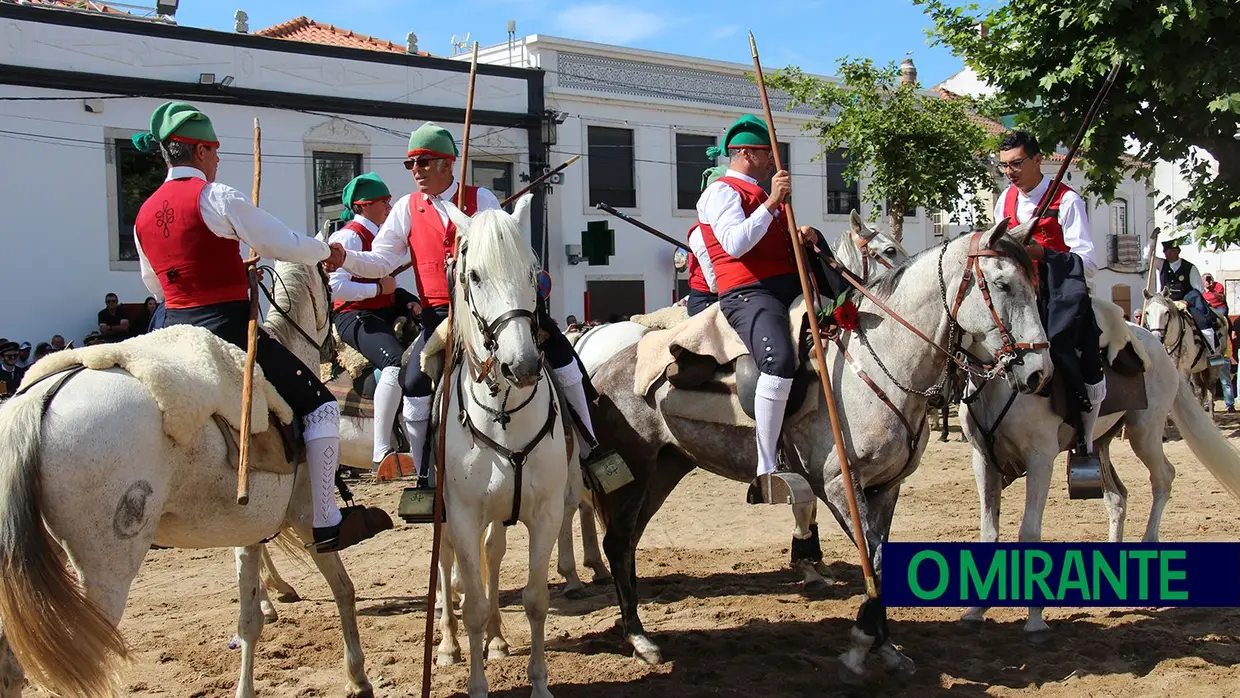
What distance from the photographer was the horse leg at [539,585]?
15.8 ft

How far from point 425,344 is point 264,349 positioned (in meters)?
0.85

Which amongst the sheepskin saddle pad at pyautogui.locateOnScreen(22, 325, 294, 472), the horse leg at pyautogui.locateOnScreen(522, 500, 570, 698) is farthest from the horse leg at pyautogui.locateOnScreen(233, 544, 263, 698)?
the horse leg at pyautogui.locateOnScreen(522, 500, 570, 698)

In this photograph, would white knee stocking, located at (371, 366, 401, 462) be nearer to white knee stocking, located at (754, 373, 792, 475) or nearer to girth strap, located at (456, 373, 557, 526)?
girth strap, located at (456, 373, 557, 526)

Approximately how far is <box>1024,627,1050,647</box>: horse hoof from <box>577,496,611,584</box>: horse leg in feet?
9.51

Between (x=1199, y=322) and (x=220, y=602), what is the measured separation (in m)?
13.6

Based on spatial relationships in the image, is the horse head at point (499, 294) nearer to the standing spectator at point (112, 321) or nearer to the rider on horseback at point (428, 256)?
the rider on horseback at point (428, 256)

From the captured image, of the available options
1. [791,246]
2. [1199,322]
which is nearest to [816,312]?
[791,246]

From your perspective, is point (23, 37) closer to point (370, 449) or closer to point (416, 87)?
point (416, 87)

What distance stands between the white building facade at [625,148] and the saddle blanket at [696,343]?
17021mm

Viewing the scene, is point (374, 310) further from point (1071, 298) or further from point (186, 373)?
point (1071, 298)

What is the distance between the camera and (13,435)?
3.45m

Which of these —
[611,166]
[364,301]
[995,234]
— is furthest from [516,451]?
[611,166]

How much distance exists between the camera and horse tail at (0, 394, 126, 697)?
3.41 metres

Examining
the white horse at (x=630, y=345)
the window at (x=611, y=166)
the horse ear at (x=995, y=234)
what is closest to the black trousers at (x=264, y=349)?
the white horse at (x=630, y=345)
